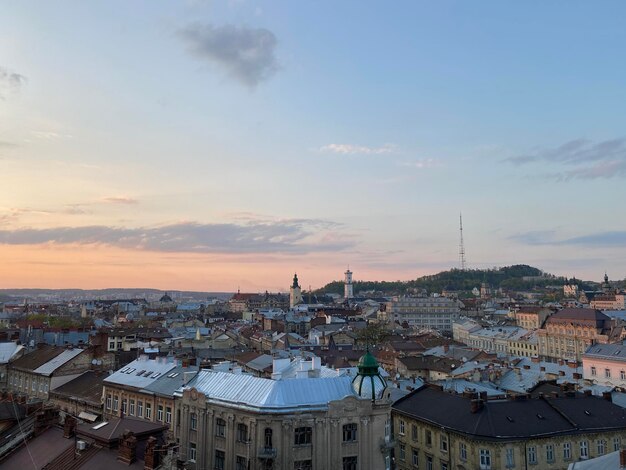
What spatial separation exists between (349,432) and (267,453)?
4977mm

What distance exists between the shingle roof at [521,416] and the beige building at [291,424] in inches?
321

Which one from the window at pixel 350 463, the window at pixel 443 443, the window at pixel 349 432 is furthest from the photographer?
the window at pixel 443 443

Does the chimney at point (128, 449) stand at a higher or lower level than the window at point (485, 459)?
higher

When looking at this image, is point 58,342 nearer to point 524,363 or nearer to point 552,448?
point 524,363

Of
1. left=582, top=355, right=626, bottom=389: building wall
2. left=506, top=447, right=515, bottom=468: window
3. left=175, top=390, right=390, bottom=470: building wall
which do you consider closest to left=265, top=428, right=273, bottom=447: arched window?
left=175, top=390, right=390, bottom=470: building wall

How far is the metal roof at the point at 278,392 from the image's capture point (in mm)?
34781

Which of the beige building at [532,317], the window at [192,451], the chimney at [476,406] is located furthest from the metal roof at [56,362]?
the beige building at [532,317]

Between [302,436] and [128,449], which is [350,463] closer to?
[302,436]

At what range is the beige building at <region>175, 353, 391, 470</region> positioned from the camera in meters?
34.1

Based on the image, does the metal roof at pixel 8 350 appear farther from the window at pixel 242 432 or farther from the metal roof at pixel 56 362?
the window at pixel 242 432

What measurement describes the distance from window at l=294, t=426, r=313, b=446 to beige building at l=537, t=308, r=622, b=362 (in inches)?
3761

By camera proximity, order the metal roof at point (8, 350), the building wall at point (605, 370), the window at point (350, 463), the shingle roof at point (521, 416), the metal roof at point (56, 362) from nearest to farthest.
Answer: the window at point (350, 463) → the shingle roof at point (521, 416) → the metal roof at point (56, 362) → the building wall at point (605, 370) → the metal roof at point (8, 350)

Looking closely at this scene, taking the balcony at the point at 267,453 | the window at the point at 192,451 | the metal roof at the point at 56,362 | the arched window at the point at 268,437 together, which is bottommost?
the window at the point at 192,451

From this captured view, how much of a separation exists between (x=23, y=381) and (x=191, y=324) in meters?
91.4
